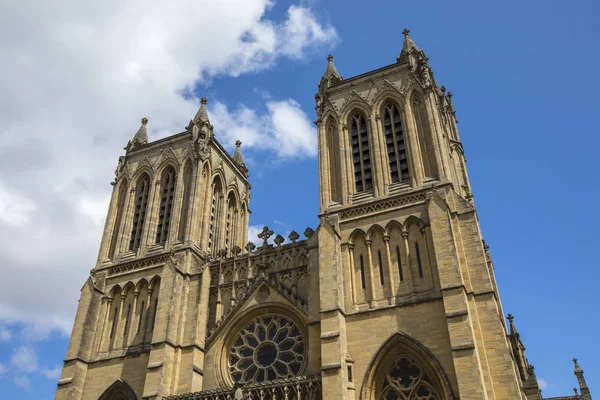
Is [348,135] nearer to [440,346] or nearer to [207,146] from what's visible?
[207,146]

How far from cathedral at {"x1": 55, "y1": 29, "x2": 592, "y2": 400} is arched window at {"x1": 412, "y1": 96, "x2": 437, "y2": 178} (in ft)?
0.22

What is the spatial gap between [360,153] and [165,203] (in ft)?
39.9

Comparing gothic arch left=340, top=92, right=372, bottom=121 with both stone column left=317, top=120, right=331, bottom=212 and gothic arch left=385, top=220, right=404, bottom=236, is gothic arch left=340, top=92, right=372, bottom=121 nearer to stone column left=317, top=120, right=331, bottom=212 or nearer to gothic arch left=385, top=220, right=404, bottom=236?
stone column left=317, top=120, right=331, bottom=212

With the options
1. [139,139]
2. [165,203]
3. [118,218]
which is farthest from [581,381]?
[139,139]

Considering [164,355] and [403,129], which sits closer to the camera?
[164,355]

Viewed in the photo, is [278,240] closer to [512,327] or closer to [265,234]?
[265,234]

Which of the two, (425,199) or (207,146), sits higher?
(207,146)

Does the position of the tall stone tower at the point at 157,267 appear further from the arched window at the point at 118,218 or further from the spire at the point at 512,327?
the spire at the point at 512,327

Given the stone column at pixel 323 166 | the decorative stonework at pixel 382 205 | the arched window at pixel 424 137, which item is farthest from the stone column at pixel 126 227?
the arched window at pixel 424 137

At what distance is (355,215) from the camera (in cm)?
2600

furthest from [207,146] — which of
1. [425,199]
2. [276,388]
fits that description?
[276,388]

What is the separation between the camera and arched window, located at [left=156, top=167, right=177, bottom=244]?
31453 millimetres

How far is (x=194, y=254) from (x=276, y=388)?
404 inches

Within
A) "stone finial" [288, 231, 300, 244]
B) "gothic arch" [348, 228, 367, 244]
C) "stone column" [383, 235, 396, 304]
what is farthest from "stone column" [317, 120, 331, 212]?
"stone column" [383, 235, 396, 304]
